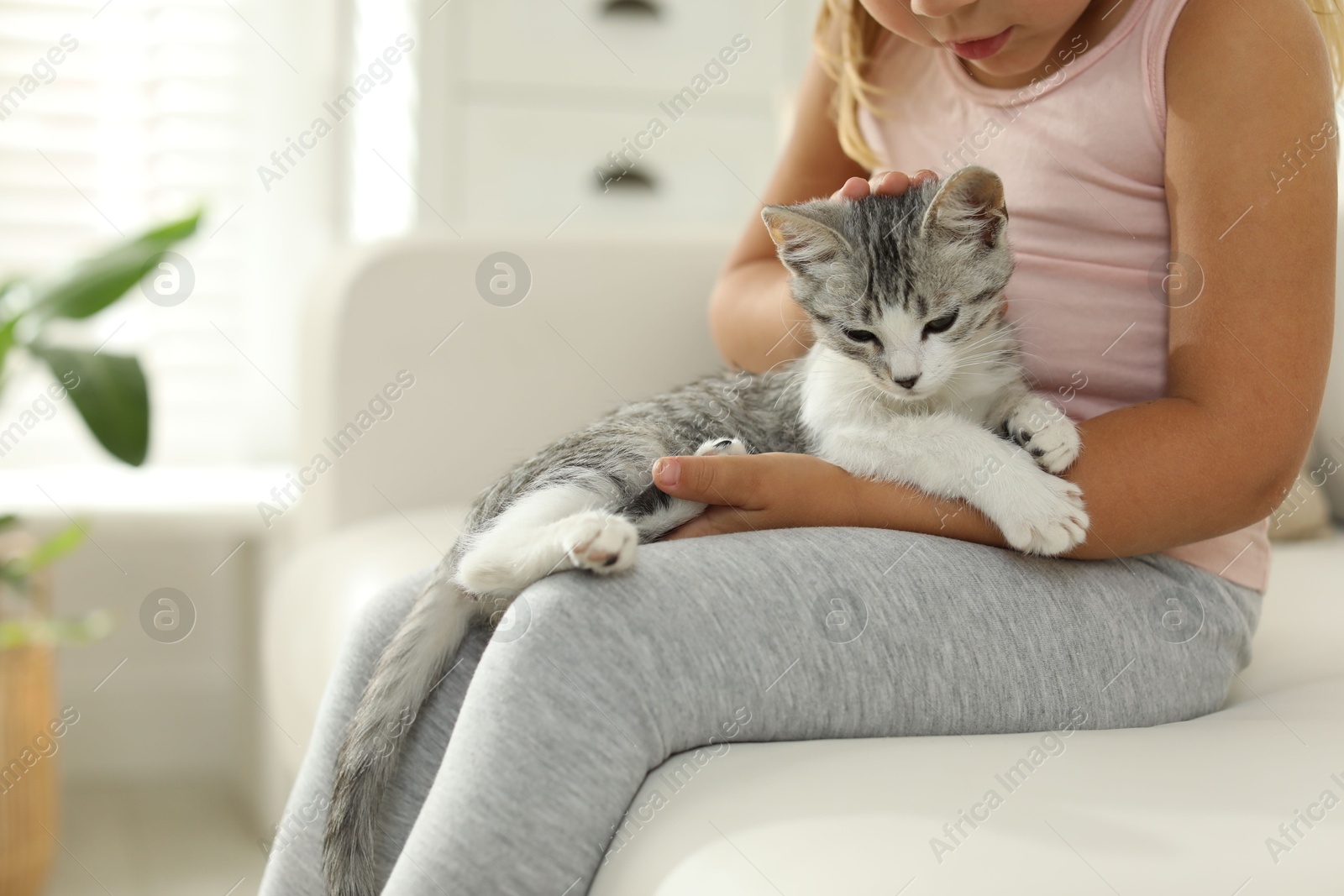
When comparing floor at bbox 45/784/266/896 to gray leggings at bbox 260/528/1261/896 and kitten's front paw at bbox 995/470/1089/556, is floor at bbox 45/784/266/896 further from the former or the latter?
kitten's front paw at bbox 995/470/1089/556

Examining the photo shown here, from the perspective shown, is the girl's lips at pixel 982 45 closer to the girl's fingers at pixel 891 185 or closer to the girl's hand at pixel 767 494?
the girl's fingers at pixel 891 185

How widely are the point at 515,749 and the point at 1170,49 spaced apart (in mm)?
830

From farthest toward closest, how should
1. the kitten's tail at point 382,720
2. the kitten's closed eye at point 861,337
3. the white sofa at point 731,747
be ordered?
the kitten's closed eye at point 861,337
the kitten's tail at point 382,720
the white sofa at point 731,747

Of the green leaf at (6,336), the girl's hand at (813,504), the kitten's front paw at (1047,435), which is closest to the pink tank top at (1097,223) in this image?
the kitten's front paw at (1047,435)

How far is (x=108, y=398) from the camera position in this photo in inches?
71.6

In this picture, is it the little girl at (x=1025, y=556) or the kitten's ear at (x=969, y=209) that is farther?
the kitten's ear at (x=969, y=209)

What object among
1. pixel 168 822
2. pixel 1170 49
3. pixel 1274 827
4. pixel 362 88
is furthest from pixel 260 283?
pixel 1274 827

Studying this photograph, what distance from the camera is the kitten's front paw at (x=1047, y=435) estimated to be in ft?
3.30

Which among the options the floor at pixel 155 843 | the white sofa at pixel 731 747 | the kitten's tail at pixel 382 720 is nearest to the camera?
the white sofa at pixel 731 747

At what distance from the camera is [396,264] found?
1.84m

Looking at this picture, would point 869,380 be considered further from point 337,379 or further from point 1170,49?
point 337,379
